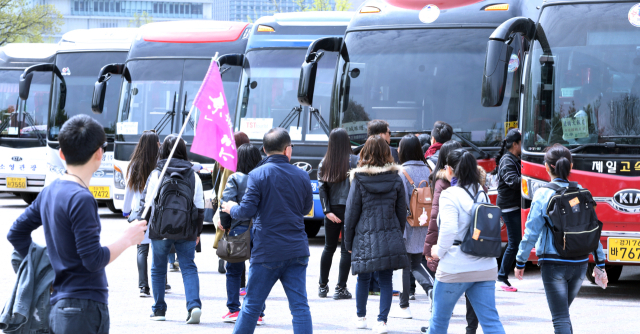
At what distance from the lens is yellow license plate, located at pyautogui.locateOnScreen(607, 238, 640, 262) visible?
295 inches

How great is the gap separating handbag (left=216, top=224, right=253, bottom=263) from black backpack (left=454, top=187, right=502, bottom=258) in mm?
2095

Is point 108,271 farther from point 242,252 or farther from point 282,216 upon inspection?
point 282,216

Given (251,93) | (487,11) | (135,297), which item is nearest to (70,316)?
(135,297)

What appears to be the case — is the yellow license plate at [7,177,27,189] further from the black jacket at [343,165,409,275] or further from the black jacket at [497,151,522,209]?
the black jacket at [343,165,409,275]

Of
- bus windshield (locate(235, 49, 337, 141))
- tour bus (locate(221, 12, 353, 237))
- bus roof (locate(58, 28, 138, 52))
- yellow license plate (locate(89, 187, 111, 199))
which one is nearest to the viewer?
tour bus (locate(221, 12, 353, 237))

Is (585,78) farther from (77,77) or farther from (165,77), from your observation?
(77,77)

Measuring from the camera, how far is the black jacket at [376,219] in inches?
249

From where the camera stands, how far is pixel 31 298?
348 cm

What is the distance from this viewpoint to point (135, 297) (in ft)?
26.8

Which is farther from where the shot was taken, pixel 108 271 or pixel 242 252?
pixel 108 271

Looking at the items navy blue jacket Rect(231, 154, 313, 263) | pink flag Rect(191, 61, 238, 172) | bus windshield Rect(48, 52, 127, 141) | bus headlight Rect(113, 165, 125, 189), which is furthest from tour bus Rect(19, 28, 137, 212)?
navy blue jacket Rect(231, 154, 313, 263)

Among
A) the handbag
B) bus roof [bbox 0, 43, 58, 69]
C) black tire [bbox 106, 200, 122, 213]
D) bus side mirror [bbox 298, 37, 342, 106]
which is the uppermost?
bus roof [bbox 0, 43, 58, 69]

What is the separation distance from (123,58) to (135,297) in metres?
8.99

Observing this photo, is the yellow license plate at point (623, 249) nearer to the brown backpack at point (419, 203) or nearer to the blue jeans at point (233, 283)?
the brown backpack at point (419, 203)
